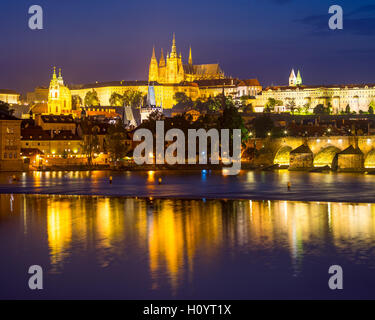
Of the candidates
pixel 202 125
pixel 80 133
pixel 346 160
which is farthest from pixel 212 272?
pixel 80 133

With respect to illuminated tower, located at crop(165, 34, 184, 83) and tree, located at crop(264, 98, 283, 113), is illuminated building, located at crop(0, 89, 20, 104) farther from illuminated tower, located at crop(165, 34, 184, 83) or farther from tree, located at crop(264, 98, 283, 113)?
tree, located at crop(264, 98, 283, 113)

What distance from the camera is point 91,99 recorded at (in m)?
184

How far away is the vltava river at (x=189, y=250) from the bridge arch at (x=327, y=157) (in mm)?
29763

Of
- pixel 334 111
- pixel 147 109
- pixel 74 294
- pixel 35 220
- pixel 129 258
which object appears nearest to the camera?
pixel 74 294

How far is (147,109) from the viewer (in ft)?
481

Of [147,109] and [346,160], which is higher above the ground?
[147,109]

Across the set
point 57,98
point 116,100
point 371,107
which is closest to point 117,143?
point 57,98

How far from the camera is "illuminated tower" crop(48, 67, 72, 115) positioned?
127m

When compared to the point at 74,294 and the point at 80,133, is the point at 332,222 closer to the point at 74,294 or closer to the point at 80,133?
the point at 74,294

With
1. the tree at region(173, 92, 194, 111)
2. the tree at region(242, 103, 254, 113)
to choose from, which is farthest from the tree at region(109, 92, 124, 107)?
the tree at region(242, 103, 254, 113)

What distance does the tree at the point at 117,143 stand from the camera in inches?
2817

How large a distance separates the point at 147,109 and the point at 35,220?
395 feet

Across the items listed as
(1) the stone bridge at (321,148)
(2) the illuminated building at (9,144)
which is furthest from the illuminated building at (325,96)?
(2) the illuminated building at (9,144)
